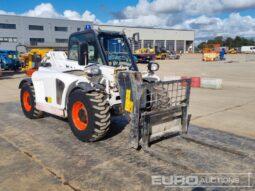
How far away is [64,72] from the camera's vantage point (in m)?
5.69

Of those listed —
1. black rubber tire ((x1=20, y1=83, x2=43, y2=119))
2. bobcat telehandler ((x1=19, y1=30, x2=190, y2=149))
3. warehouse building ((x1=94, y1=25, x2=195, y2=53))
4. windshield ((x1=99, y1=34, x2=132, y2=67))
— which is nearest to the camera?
bobcat telehandler ((x1=19, y1=30, x2=190, y2=149))

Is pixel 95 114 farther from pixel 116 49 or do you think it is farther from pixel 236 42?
pixel 236 42

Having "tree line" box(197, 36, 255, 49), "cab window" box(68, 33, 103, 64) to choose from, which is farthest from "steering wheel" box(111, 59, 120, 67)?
"tree line" box(197, 36, 255, 49)

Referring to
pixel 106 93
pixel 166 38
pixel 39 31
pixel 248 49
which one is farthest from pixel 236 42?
pixel 106 93

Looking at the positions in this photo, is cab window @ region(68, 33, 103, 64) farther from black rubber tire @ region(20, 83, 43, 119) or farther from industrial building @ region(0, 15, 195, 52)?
industrial building @ region(0, 15, 195, 52)

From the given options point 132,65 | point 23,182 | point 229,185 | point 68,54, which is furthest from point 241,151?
point 68,54

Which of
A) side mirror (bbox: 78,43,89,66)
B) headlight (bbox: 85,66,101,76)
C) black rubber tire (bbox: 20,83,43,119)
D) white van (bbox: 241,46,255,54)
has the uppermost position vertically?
white van (bbox: 241,46,255,54)

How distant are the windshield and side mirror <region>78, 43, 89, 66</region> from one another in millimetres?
432

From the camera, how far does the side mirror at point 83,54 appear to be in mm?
5281

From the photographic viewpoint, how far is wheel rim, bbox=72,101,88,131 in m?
5.00

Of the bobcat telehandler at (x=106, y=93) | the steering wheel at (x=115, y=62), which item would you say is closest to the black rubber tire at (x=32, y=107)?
the bobcat telehandler at (x=106, y=93)

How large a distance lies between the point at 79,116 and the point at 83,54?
131 cm

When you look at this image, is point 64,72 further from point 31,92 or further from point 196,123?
point 196,123

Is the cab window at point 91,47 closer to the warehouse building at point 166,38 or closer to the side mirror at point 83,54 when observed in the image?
the side mirror at point 83,54
